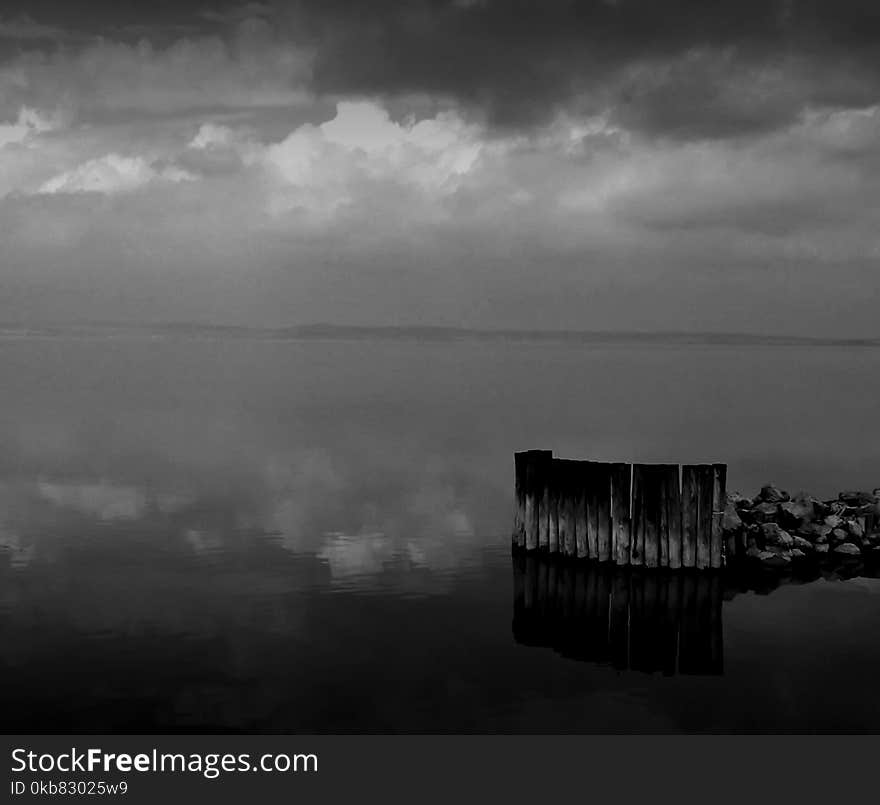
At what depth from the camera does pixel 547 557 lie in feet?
70.9

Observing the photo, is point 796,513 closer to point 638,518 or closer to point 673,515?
point 673,515

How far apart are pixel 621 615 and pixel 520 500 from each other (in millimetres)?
4042

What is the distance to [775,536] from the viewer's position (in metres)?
22.2

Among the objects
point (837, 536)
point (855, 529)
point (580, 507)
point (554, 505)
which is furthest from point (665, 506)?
point (855, 529)

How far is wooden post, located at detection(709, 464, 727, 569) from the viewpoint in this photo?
784 inches

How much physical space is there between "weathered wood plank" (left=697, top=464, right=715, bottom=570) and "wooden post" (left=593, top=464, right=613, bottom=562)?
1626 mm

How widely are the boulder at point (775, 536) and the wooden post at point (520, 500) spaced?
16.2ft

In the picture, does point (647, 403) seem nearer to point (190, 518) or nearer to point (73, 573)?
point (190, 518)

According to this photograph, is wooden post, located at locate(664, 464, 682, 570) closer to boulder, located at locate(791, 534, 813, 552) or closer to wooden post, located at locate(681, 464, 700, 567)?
wooden post, located at locate(681, 464, 700, 567)

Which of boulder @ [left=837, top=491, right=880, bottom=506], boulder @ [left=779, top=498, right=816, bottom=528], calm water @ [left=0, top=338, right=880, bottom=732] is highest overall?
boulder @ [left=837, top=491, right=880, bottom=506]

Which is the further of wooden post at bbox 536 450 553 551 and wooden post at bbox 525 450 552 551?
wooden post at bbox 525 450 552 551

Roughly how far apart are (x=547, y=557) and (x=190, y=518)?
10621mm

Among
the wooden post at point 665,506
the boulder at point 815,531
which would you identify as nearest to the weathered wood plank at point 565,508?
the wooden post at point 665,506

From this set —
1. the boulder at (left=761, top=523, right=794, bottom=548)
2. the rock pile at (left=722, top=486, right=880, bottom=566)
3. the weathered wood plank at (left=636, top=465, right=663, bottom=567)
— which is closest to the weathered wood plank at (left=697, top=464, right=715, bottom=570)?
the weathered wood plank at (left=636, top=465, right=663, bottom=567)
